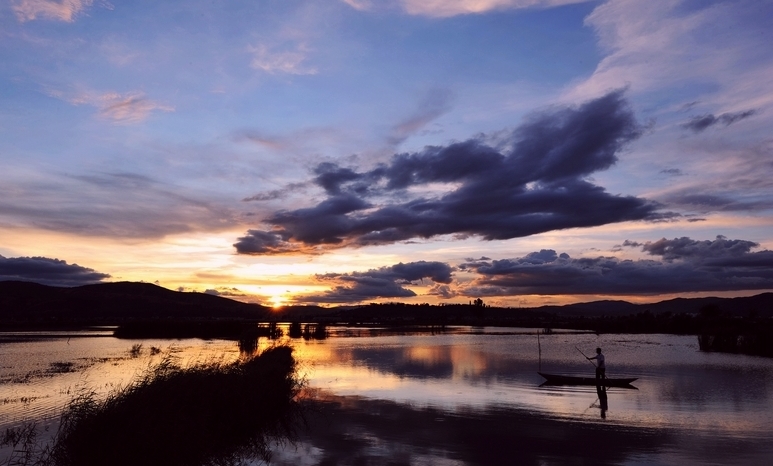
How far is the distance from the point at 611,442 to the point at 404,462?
6627 mm

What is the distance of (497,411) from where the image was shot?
910 inches

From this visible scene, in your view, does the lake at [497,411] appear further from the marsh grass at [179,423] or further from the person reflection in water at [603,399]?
the marsh grass at [179,423]

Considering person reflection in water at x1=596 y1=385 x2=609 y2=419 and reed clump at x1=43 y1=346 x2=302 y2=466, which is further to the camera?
person reflection in water at x1=596 y1=385 x2=609 y2=419

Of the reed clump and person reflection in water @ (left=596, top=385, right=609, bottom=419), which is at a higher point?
the reed clump

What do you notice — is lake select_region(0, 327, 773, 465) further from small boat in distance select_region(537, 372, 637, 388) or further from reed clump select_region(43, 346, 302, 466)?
reed clump select_region(43, 346, 302, 466)

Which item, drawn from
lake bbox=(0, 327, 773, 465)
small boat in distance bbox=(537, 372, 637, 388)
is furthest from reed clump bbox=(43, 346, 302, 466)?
small boat in distance bbox=(537, 372, 637, 388)

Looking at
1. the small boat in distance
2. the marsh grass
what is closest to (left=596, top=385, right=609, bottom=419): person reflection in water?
the small boat in distance

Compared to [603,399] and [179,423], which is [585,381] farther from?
[179,423]

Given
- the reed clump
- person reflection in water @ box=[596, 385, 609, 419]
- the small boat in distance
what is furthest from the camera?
the small boat in distance

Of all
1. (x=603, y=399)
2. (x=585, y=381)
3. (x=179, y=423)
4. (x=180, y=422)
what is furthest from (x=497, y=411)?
(x=179, y=423)

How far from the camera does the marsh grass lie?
41.9 feet

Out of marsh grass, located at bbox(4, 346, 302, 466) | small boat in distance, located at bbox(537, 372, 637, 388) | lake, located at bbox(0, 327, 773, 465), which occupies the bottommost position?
lake, located at bbox(0, 327, 773, 465)

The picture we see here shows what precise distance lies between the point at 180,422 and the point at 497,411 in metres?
12.9

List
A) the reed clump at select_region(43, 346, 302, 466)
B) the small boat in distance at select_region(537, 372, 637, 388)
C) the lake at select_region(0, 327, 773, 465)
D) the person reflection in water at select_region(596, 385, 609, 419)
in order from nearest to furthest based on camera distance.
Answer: the reed clump at select_region(43, 346, 302, 466)
the lake at select_region(0, 327, 773, 465)
the person reflection in water at select_region(596, 385, 609, 419)
the small boat in distance at select_region(537, 372, 637, 388)
